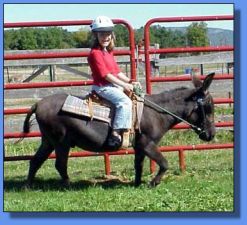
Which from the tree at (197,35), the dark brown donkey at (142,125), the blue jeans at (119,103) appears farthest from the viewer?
the tree at (197,35)

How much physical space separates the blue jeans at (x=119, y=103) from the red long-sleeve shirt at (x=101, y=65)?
3.0 inches

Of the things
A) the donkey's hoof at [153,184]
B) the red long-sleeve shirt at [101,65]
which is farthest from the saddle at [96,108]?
the donkey's hoof at [153,184]

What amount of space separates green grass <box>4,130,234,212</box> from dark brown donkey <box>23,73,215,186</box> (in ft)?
0.90

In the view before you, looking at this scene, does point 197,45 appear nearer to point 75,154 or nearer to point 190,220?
point 75,154

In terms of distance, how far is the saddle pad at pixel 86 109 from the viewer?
21.5 ft

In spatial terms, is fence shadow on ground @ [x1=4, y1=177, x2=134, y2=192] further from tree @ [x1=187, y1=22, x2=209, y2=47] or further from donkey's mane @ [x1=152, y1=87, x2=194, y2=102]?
tree @ [x1=187, y1=22, x2=209, y2=47]

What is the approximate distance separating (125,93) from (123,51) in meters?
1.18

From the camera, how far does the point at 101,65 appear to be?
6.38 m

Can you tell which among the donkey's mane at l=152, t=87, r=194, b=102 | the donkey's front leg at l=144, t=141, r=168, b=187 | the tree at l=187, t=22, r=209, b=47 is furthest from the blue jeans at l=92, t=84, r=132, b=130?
the tree at l=187, t=22, r=209, b=47

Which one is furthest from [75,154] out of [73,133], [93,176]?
[73,133]

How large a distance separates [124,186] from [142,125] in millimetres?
733

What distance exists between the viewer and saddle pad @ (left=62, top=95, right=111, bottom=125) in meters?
6.56

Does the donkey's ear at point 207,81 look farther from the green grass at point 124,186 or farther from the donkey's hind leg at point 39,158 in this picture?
the donkey's hind leg at point 39,158

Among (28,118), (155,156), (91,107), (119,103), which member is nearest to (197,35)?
(155,156)
